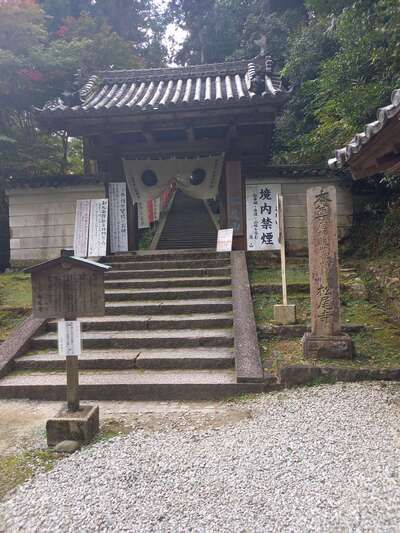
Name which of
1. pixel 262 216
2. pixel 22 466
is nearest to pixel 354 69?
pixel 262 216

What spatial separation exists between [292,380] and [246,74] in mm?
9461

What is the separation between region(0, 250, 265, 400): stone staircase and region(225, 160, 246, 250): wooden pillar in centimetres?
136

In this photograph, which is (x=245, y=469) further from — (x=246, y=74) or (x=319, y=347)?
(x=246, y=74)

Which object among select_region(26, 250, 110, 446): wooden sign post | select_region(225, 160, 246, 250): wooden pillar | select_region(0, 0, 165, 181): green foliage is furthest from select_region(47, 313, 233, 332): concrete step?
select_region(0, 0, 165, 181): green foliage

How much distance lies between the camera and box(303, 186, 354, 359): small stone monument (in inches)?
189

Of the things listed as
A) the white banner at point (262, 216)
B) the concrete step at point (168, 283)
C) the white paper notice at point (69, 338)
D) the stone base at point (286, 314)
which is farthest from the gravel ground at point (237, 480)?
the white banner at point (262, 216)

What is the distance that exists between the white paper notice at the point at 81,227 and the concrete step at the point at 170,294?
294 centimetres

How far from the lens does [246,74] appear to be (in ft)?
35.9

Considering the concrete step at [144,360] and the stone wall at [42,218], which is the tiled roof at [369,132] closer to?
the concrete step at [144,360]

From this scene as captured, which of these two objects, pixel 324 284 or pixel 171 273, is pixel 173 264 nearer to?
pixel 171 273

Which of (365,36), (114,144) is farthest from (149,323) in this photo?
(365,36)

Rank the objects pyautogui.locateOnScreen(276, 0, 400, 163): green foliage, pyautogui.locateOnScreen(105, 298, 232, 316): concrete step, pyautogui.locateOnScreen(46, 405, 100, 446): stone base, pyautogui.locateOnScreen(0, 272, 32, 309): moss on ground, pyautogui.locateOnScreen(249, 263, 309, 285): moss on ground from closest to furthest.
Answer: pyautogui.locateOnScreen(46, 405, 100, 446): stone base, pyautogui.locateOnScreen(105, 298, 232, 316): concrete step, pyautogui.locateOnScreen(276, 0, 400, 163): green foliage, pyautogui.locateOnScreen(0, 272, 32, 309): moss on ground, pyautogui.locateOnScreen(249, 263, 309, 285): moss on ground

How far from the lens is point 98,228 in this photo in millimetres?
9852

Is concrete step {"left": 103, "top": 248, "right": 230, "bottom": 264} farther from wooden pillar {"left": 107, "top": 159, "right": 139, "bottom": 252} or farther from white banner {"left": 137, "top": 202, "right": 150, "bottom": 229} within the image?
white banner {"left": 137, "top": 202, "right": 150, "bottom": 229}
